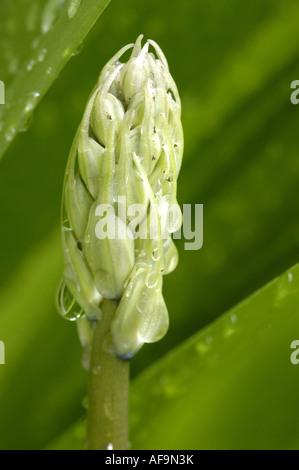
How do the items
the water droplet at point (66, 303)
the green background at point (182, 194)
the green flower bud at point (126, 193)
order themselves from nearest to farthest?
the green flower bud at point (126, 193), the water droplet at point (66, 303), the green background at point (182, 194)

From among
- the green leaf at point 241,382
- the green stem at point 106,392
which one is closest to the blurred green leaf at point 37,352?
the green leaf at point 241,382

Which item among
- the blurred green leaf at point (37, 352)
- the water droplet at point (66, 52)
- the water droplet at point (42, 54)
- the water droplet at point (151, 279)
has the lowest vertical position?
the water droplet at point (151, 279)

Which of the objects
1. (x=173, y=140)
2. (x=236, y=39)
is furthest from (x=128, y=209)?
(x=236, y=39)

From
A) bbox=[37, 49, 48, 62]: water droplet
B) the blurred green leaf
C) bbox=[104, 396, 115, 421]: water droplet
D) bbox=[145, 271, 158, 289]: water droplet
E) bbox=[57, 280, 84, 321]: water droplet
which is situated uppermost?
bbox=[37, 49, 48, 62]: water droplet

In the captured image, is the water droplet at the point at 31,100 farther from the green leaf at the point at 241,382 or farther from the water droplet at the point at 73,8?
the green leaf at the point at 241,382

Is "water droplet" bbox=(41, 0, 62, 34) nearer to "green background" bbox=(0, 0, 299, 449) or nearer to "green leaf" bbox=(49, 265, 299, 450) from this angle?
"green background" bbox=(0, 0, 299, 449)

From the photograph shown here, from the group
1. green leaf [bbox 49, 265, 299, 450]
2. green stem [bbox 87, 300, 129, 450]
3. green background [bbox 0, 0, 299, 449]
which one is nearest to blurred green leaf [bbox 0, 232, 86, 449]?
green background [bbox 0, 0, 299, 449]

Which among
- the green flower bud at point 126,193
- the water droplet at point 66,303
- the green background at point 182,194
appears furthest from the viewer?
the green background at point 182,194

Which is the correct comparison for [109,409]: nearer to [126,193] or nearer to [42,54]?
[126,193]

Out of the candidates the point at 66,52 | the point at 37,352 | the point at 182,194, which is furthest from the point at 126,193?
the point at 37,352
